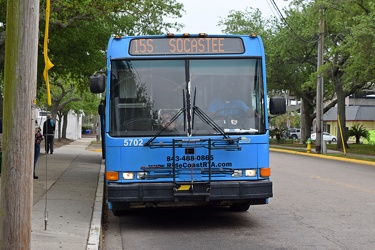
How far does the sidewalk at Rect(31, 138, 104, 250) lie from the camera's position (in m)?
8.58

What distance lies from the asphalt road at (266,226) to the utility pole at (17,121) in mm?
2915

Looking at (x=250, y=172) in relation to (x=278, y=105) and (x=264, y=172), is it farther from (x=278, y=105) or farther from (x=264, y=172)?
(x=278, y=105)

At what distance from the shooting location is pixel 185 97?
10133 millimetres

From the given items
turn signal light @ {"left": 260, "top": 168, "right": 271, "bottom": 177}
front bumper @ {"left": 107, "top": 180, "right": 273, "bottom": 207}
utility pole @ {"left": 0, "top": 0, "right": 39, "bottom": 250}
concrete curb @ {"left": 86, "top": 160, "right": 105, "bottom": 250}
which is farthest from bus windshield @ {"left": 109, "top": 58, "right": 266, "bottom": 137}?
utility pole @ {"left": 0, "top": 0, "right": 39, "bottom": 250}

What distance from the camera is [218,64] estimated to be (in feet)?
34.0

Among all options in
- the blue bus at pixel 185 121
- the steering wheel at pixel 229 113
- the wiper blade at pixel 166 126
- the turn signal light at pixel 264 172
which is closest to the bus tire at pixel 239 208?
the blue bus at pixel 185 121

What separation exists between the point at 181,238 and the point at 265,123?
2.27 m

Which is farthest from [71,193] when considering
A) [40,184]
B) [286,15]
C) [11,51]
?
[286,15]

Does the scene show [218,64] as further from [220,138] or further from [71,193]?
[71,193]

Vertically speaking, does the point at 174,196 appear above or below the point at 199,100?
below

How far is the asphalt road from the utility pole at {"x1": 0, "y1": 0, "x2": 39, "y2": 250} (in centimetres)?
292

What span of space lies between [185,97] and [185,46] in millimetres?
883

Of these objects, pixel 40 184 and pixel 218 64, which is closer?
pixel 218 64

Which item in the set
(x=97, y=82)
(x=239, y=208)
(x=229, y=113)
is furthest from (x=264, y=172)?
(x=97, y=82)
